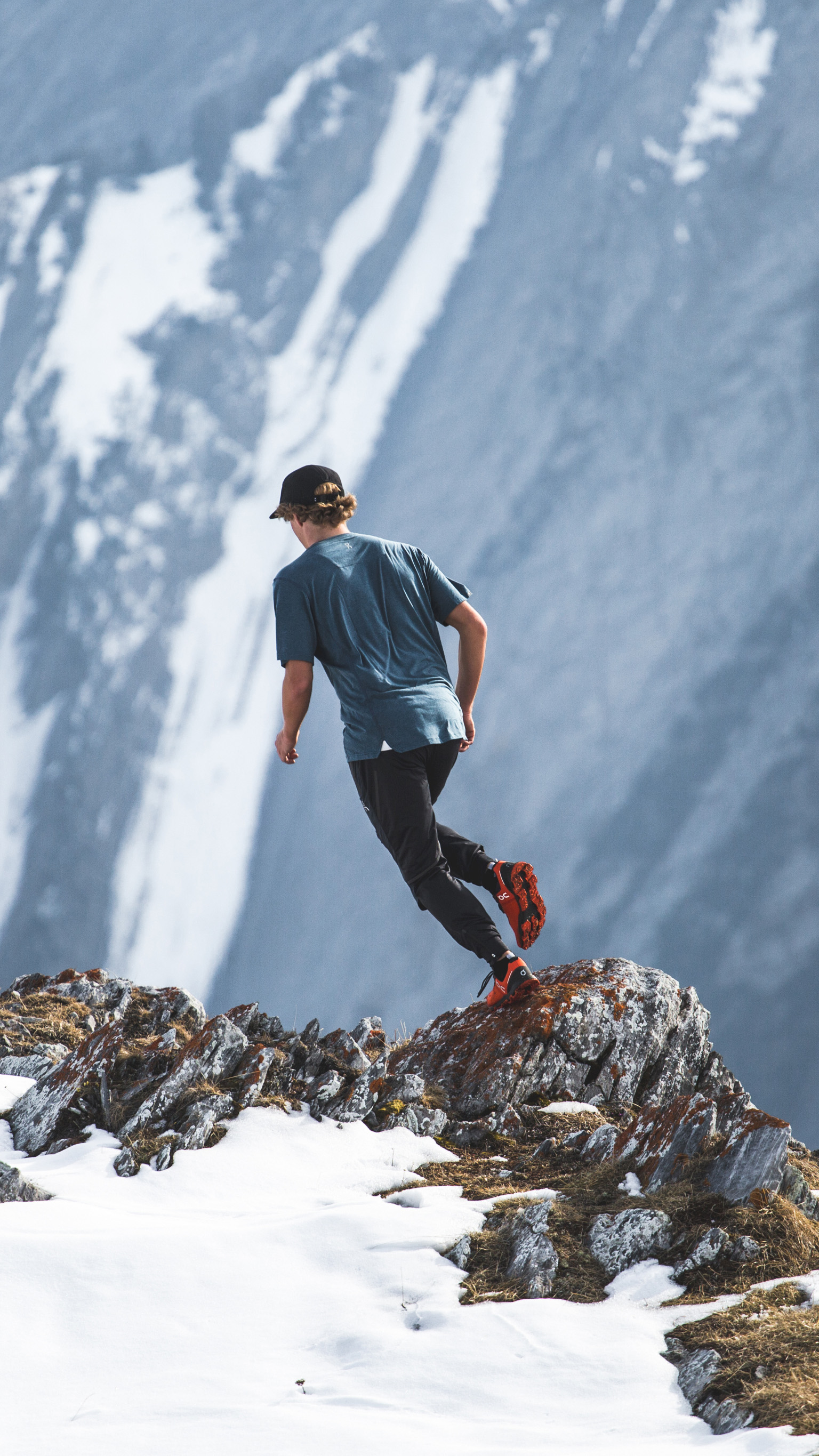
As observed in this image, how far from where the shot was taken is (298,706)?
3.31m

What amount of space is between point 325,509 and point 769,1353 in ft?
8.24

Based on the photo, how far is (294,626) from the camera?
324 centimetres

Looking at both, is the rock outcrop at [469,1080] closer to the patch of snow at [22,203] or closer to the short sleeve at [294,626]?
the short sleeve at [294,626]

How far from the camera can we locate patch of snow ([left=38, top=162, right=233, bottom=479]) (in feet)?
72.8

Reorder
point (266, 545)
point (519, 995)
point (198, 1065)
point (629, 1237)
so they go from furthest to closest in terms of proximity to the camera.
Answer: point (266, 545), point (519, 995), point (198, 1065), point (629, 1237)

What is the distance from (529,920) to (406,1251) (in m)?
1.45

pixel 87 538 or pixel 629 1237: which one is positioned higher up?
pixel 87 538

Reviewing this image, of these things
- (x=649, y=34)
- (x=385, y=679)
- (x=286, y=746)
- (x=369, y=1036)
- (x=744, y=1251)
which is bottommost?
(x=744, y=1251)

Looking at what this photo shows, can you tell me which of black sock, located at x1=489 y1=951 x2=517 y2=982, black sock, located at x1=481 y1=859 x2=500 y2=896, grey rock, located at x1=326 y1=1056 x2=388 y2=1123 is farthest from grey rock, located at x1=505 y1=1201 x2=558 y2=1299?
black sock, located at x1=481 y1=859 x2=500 y2=896

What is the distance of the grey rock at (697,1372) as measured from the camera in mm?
1656

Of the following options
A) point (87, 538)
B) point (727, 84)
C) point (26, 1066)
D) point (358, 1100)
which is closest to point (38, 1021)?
point (26, 1066)

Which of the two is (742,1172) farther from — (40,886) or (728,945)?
(40,886)

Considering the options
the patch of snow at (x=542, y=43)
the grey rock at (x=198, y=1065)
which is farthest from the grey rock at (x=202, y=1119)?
the patch of snow at (x=542, y=43)

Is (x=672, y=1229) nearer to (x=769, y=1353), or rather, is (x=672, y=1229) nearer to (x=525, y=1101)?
(x=769, y=1353)
